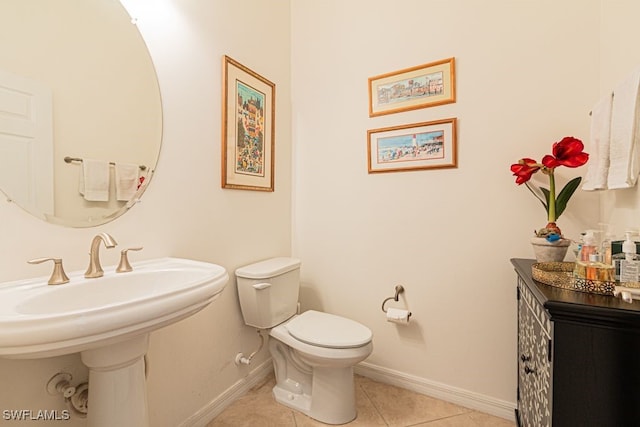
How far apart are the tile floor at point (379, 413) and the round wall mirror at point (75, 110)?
1.20 m

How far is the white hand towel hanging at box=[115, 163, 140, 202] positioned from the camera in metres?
1.13

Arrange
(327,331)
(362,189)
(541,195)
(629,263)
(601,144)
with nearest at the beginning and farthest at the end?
(629,263), (601,144), (541,195), (327,331), (362,189)

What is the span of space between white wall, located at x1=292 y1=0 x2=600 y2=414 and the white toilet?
0.38 m

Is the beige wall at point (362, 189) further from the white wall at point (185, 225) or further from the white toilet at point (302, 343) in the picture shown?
the white toilet at point (302, 343)

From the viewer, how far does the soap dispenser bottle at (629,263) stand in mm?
770

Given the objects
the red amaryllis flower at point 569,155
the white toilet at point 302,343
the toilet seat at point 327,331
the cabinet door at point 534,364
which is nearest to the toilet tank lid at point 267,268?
the white toilet at point 302,343

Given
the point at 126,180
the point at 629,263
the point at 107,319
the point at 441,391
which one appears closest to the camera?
the point at 107,319

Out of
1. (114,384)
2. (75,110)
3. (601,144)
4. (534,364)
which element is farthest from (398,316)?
(75,110)

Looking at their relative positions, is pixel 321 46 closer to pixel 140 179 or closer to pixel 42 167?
pixel 140 179

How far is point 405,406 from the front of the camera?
1.58 m

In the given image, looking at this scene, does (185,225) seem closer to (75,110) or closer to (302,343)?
(75,110)

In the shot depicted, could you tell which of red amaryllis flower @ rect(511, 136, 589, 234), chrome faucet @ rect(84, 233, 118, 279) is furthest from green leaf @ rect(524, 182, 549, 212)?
chrome faucet @ rect(84, 233, 118, 279)

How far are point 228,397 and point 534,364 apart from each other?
57.5 inches

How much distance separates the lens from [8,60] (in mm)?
865
